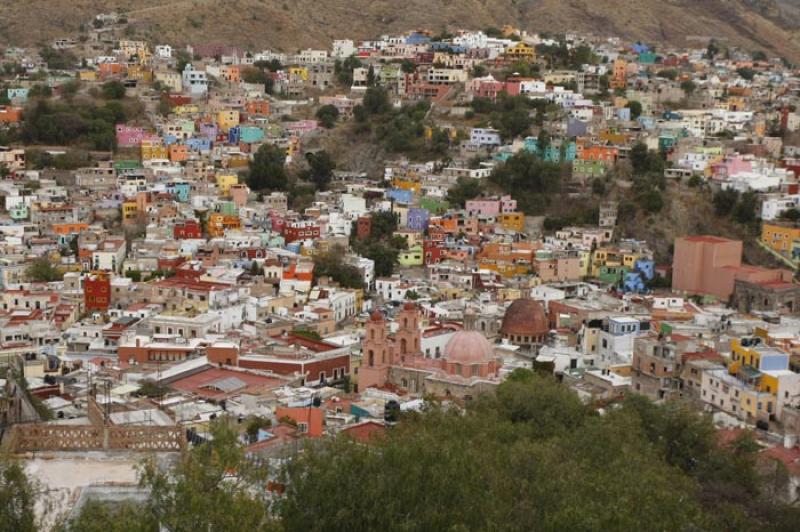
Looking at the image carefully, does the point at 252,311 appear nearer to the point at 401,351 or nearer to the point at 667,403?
the point at 401,351

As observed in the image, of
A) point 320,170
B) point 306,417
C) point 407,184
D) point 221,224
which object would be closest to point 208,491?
point 306,417

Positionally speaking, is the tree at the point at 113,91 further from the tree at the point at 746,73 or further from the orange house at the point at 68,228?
the tree at the point at 746,73

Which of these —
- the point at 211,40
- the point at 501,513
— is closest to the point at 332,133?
the point at 211,40

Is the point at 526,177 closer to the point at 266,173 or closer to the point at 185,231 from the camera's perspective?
the point at 266,173

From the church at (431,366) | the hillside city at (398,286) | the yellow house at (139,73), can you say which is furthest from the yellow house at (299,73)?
the church at (431,366)

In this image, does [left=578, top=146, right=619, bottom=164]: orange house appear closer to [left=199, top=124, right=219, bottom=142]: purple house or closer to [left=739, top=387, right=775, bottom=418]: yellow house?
[left=199, top=124, right=219, bottom=142]: purple house

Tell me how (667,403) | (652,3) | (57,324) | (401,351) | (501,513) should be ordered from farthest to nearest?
A: (652,3) < (57,324) < (401,351) < (667,403) < (501,513)

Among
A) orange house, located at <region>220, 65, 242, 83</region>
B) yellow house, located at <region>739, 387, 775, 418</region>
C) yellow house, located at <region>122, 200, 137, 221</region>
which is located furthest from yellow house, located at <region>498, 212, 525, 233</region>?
orange house, located at <region>220, 65, 242, 83</region>
